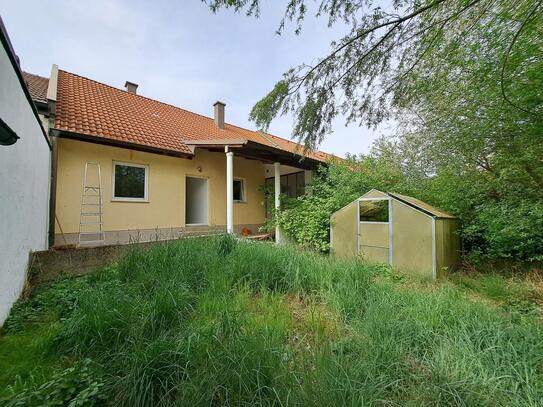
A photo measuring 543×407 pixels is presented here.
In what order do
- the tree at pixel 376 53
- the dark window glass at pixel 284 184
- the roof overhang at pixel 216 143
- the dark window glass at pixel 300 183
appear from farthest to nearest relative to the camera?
the dark window glass at pixel 284 184, the dark window glass at pixel 300 183, the roof overhang at pixel 216 143, the tree at pixel 376 53

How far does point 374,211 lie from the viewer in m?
7.96

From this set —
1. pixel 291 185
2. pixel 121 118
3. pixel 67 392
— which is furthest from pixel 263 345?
pixel 291 185

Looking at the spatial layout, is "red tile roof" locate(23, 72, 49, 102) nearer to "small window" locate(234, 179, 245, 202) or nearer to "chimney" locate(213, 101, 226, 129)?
"small window" locate(234, 179, 245, 202)

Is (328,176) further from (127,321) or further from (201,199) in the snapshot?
(127,321)

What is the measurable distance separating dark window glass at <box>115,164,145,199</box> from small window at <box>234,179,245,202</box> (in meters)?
4.13

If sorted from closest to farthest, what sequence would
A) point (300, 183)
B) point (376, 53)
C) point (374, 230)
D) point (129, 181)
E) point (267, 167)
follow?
point (376, 53), point (374, 230), point (129, 181), point (267, 167), point (300, 183)

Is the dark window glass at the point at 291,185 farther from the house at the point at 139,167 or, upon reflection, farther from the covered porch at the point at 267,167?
the house at the point at 139,167

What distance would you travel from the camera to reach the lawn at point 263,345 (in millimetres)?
1861

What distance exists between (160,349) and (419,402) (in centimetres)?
203

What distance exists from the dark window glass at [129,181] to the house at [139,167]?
0.10 ft

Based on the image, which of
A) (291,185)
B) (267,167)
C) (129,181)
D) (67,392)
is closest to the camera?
(67,392)

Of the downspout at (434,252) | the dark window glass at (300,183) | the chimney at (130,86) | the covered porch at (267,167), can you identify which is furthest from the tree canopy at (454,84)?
the chimney at (130,86)

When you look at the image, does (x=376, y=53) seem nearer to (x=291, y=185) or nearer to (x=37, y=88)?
(x=291, y=185)

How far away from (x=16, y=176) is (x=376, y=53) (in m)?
5.61
